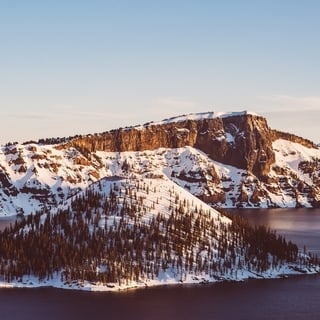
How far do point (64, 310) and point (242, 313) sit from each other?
A: 45.9 metres

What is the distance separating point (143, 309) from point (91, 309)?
1350cm

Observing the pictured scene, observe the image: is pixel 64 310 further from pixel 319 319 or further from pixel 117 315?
pixel 319 319

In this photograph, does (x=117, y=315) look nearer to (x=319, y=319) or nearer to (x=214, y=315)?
(x=214, y=315)

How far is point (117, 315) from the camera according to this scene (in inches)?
7495

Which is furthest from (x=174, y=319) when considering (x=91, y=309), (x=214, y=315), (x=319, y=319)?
(x=319, y=319)

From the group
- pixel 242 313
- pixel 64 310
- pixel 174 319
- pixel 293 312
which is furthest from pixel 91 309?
pixel 293 312

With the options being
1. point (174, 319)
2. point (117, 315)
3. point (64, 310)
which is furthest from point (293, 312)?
point (64, 310)

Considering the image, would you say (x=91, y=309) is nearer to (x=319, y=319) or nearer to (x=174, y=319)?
(x=174, y=319)

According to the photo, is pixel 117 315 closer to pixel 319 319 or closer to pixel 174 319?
pixel 174 319

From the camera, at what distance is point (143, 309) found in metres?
197

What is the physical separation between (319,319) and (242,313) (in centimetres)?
1973

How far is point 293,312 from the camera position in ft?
645

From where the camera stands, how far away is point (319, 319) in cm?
18800

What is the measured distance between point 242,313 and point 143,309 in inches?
1008
